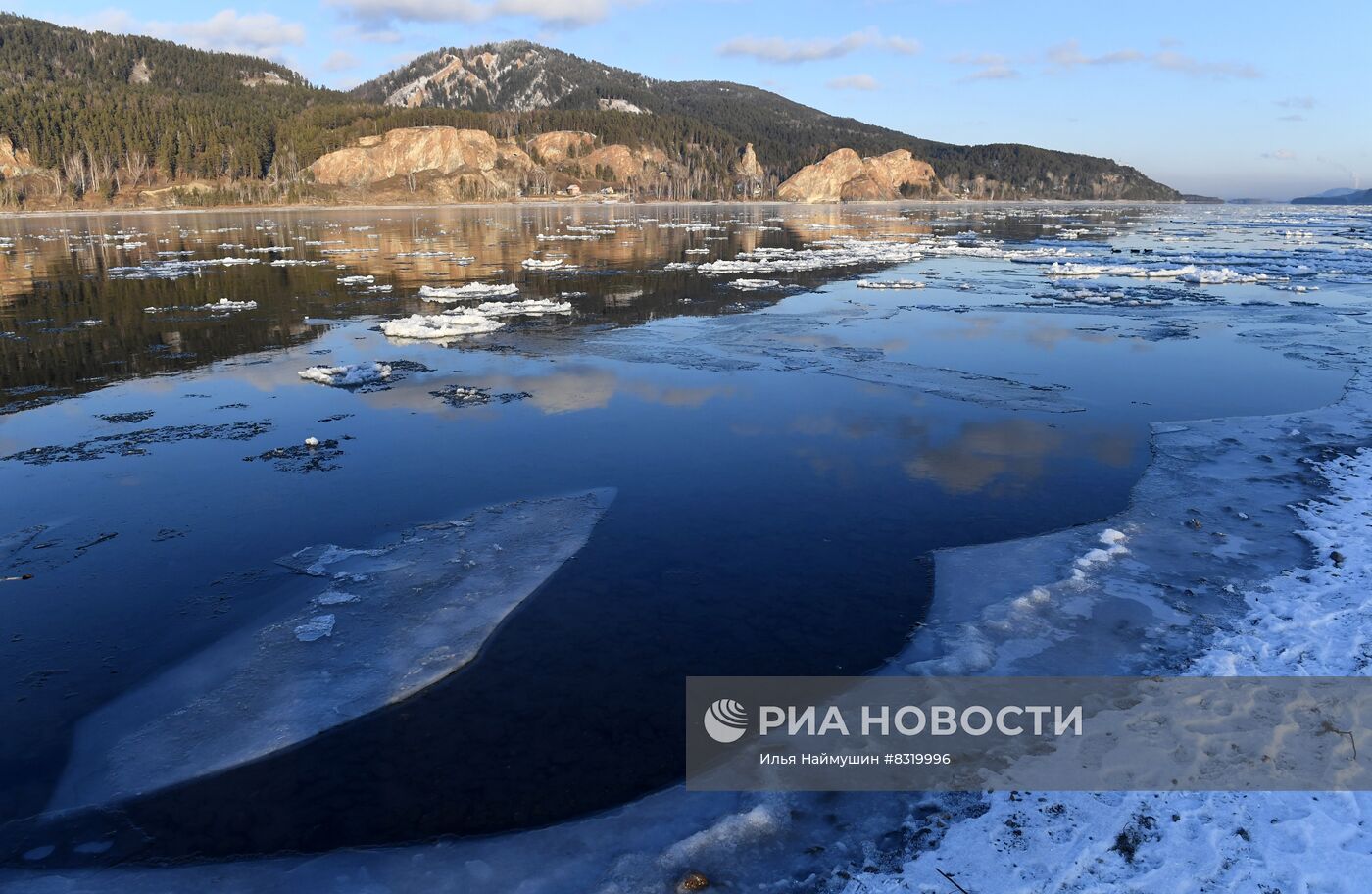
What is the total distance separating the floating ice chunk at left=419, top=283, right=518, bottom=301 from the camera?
2702 cm

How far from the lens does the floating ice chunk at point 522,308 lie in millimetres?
23750

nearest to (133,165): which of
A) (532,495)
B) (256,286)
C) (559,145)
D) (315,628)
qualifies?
(559,145)

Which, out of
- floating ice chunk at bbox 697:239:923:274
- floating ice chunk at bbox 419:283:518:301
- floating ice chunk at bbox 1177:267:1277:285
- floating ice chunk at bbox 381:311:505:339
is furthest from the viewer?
floating ice chunk at bbox 697:239:923:274

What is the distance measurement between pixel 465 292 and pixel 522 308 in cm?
482

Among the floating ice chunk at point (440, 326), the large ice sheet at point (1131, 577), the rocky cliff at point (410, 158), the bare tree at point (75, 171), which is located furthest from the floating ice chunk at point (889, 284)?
the bare tree at point (75, 171)

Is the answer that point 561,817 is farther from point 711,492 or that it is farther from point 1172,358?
point 1172,358

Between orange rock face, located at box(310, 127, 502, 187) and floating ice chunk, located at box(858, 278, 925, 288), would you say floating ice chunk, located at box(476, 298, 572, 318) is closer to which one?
floating ice chunk, located at box(858, 278, 925, 288)

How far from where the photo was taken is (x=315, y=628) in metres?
7.38

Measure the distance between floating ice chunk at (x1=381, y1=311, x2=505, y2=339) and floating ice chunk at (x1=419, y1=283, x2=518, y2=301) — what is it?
521 cm

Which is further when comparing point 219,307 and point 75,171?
point 75,171

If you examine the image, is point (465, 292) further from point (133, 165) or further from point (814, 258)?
point (133, 165)

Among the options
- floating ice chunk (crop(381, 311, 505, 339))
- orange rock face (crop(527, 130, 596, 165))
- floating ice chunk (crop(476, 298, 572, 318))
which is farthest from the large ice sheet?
orange rock face (crop(527, 130, 596, 165))

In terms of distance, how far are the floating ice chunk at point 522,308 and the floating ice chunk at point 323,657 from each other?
15.3m

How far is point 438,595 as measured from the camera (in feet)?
26.1
